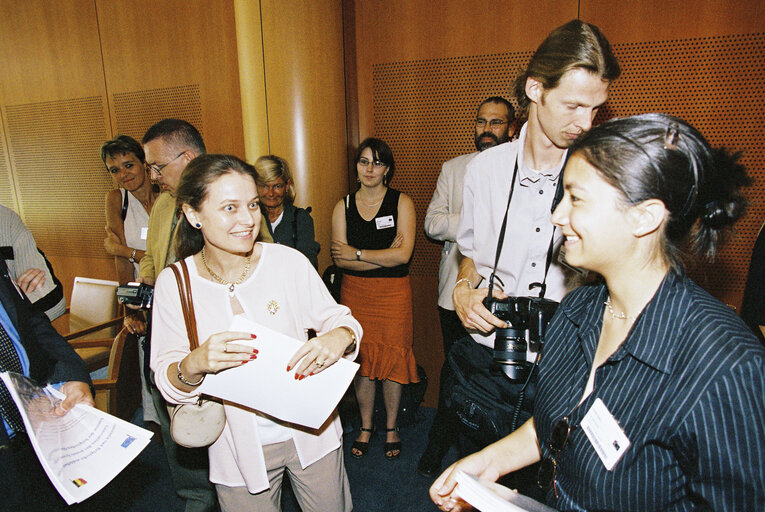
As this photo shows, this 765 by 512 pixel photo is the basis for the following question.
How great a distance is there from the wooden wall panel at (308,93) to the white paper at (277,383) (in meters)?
2.23

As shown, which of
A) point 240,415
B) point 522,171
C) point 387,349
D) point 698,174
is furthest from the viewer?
point 387,349

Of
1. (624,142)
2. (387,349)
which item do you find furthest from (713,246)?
(387,349)

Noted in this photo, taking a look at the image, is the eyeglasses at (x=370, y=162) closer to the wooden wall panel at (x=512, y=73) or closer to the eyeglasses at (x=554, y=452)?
the wooden wall panel at (x=512, y=73)

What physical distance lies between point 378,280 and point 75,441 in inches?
83.3

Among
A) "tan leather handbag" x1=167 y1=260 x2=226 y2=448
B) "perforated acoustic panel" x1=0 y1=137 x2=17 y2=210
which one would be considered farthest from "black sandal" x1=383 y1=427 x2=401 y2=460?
"perforated acoustic panel" x1=0 y1=137 x2=17 y2=210

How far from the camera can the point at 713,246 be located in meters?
0.96

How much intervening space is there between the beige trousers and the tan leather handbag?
24 centimetres

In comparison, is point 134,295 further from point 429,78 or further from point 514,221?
point 429,78

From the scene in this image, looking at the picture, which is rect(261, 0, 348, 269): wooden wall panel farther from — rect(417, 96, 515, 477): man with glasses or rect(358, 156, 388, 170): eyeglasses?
rect(417, 96, 515, 477): man with glasses

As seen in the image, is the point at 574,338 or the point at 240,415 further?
the point at 240,415

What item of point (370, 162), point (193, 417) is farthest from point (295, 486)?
point (370, 162)

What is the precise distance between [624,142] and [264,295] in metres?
1.26

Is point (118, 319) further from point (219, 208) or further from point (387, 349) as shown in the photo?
point (219, 208)

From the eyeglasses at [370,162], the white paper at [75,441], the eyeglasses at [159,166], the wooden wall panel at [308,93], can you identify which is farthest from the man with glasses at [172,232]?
the eyeglasses at [370,162]
